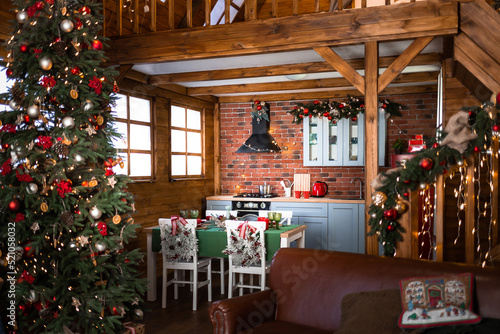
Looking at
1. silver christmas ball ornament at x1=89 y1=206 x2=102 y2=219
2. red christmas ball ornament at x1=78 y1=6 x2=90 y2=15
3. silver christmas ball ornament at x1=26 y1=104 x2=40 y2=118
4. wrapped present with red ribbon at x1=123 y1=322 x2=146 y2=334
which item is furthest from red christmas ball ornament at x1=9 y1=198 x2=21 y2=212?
red christmas ball ornament at x1=78 y1=6 x2=90 y2=15

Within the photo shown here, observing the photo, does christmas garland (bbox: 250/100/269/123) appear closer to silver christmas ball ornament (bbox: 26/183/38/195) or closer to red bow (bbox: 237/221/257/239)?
red bow (bbox: 237/221/257/239)

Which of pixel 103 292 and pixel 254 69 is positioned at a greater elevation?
pixel 254 69

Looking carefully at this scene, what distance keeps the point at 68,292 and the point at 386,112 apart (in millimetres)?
5260

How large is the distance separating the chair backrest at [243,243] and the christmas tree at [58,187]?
4.22 ft

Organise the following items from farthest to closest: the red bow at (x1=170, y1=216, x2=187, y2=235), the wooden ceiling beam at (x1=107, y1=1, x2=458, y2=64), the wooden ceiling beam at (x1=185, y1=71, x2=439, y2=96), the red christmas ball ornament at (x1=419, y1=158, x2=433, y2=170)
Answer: the wooden ceiling beam at (x1=185, y1=71, x2=439, y2=96) → the red bow at (x1=170, y1=216, x2=187, y2=235) → the wooden ceiling beam at (x1=107, y1=1, x2=458, y2=64) → the red christmas ball ornament at (x1=419, y1=158, x2=433, y2=170)

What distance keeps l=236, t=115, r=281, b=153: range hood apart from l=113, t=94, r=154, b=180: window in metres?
1.90

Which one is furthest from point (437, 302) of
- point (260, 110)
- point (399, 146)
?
point (260, 110)

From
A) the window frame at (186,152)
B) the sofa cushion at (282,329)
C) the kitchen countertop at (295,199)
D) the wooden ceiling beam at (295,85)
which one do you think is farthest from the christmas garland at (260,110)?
the sofa cushion at (282,329)

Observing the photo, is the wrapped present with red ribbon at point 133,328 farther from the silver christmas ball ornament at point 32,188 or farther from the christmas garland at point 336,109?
the christmas garland at point 336,109

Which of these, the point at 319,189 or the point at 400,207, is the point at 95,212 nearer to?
the point at 400,207

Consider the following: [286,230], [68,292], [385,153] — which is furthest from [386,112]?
[68,292]

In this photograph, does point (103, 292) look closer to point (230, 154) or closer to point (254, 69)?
point (254, 69)

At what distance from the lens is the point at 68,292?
3.25 metres

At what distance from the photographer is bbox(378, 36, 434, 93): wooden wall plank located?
12.7 feet
